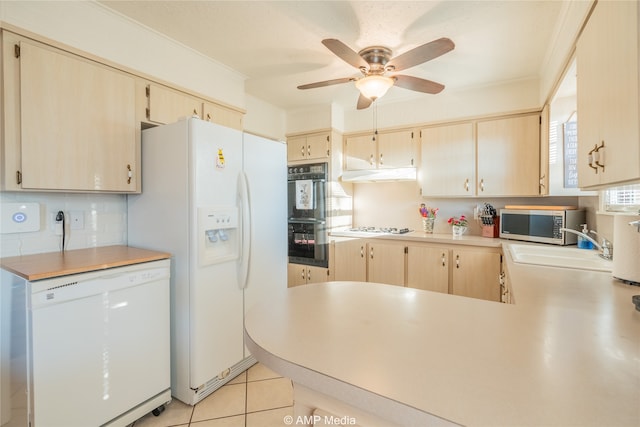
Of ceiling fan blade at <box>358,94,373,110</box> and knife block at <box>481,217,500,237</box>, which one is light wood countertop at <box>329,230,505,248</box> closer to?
knife block at <box>481,217,500,237</box>

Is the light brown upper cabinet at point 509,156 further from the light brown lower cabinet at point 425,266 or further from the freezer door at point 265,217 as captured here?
the freezer door at point 265,217

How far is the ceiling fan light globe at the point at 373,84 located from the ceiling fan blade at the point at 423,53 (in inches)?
3.6

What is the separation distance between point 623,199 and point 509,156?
115 centimetres

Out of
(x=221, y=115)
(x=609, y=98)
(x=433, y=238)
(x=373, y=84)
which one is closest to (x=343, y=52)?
(x=373, y=84)

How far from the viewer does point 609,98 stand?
97cm

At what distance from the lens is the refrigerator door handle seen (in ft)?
6.75

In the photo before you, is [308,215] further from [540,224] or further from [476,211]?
[540,224]

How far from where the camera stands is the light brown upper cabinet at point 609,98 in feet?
2.69

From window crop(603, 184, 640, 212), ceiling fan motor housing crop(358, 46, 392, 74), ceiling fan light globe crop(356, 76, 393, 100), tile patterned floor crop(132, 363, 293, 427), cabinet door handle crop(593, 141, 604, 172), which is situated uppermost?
ceiling fan motor housing crop(358, 46, 392, 74)

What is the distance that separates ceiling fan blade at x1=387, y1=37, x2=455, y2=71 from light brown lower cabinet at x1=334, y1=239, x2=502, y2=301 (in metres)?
1.75

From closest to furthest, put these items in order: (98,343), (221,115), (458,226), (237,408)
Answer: (98,343), (237,408), (221,115), (458,226)

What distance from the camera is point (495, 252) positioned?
8.52 ft

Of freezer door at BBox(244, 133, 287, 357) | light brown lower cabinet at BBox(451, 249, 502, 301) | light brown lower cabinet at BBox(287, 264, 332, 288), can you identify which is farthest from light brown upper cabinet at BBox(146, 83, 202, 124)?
light brown lower cabinet at BBox(451, 249, 502, 301)

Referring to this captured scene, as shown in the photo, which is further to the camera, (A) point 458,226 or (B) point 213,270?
(A) point 458,226
